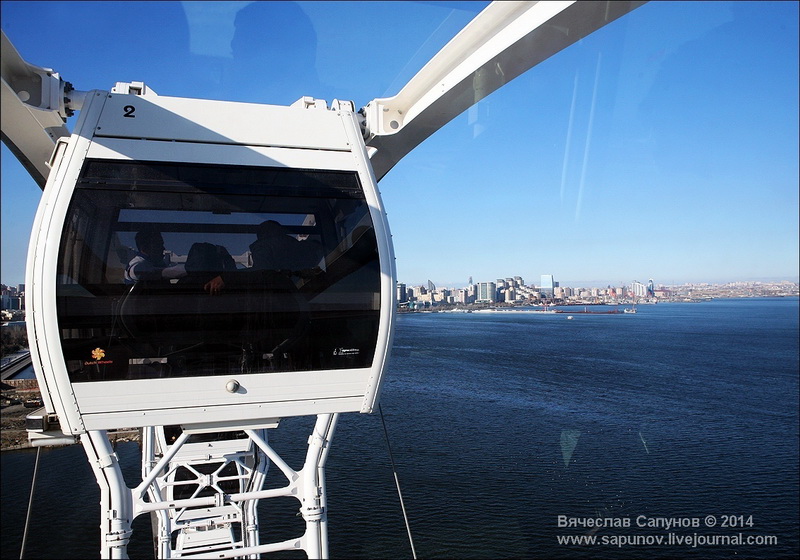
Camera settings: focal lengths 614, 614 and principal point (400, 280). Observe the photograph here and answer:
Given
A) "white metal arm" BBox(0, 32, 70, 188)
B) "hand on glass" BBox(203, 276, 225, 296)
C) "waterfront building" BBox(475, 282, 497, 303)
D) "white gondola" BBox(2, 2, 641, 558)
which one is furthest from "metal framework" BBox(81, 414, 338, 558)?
"waterfront building" BBox(475, 282, 497, 303)

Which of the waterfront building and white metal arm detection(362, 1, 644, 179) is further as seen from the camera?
the waterfront building

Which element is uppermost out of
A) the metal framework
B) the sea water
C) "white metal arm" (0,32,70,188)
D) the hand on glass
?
"white metal arm" (0,32,70,188)

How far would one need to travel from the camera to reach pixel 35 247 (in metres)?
3.49

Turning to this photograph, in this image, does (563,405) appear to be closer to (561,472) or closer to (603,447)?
(603,447)

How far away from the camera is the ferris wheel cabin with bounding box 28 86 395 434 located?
3.54 metres

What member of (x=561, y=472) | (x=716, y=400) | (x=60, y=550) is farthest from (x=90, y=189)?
(x=716, y=400)

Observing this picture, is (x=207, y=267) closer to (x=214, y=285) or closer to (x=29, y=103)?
(x=214, y=285)

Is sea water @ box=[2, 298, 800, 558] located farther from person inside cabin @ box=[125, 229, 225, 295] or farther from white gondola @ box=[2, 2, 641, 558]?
person inside cabin @ box=[125, 229, 225, 295]

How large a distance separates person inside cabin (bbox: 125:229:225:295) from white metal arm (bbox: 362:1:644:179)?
183 centimetres

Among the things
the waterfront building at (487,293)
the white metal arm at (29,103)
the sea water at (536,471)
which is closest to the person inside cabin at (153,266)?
the white metal arm at (29,103)

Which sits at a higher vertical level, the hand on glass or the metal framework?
the hand on glass

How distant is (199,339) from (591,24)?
116 inches

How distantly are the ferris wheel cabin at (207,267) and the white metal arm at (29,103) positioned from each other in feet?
1.12

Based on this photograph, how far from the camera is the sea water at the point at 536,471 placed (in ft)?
79.9
